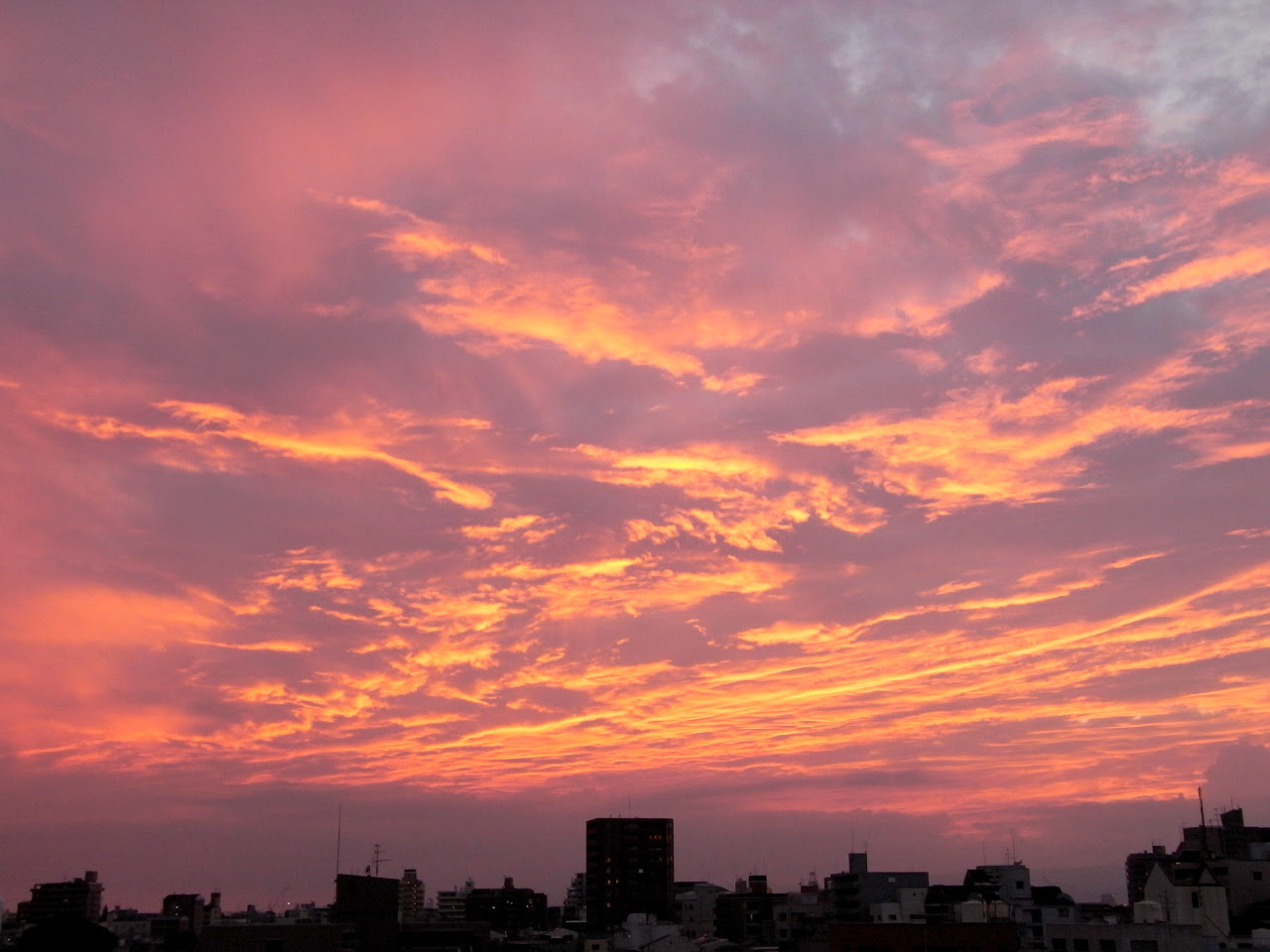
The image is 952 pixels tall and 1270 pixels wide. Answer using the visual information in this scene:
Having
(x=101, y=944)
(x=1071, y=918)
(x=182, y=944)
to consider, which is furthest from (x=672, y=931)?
(x=101, y=944)

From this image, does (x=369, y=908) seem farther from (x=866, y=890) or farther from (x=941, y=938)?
(x=866, y=890)

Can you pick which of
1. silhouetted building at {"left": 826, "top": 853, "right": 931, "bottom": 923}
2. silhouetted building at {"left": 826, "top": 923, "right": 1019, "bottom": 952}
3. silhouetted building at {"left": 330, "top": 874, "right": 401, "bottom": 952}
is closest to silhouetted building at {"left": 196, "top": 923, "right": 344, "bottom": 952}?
silhouetted building at {"left": 330, "top": 874, "right": 401, "bottom": 952}

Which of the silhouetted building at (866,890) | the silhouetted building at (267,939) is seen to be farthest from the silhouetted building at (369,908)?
the silhouetted building at (866,890)

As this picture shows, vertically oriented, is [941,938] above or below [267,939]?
below

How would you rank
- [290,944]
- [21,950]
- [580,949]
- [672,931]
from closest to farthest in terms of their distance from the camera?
[21,950]
[290,944]
[672,931]
[580,949]

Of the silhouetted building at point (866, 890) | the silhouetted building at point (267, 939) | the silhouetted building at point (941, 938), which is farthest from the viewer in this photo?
the silhouetted building at point (866, 890)

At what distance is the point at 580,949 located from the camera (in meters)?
169

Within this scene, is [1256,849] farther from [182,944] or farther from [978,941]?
[182,944]

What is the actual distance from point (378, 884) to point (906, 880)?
111 m

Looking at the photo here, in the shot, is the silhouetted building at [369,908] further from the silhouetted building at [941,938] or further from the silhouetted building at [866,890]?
the silhouetted building at [866,890]

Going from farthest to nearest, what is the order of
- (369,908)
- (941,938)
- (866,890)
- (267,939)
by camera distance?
(866,890), (369,908), (941,938), (267,939)

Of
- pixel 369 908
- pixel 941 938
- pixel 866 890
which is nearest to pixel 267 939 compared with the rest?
pixel 369 908

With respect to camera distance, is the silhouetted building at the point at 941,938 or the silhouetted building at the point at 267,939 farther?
the silhouetted building at the point at 941,938

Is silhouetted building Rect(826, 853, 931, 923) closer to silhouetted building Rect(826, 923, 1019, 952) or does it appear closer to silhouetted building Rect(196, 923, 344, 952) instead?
silhouetted building Rect(826, 923, 1019, 952)
